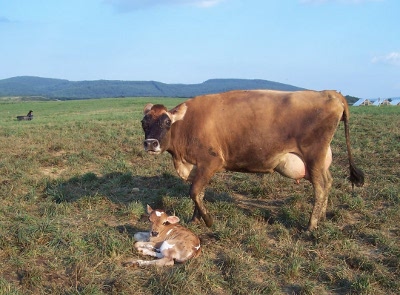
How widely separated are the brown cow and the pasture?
657 millimetres

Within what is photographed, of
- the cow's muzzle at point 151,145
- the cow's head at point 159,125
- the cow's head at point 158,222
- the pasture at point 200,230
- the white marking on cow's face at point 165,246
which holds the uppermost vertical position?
the cow's head at point 159,125

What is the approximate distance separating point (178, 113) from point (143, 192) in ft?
7.52

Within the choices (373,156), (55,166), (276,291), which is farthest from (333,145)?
(276,291)

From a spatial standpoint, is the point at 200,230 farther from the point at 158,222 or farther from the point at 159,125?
the point at 159,125

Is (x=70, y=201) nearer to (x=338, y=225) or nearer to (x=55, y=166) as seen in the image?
(x=55, y=166)

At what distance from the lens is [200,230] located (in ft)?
21.2

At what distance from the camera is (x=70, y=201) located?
7793 mm

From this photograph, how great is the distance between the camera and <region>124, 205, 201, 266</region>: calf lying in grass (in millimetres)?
5289

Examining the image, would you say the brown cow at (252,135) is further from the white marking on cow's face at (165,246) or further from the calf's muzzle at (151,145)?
the white marking on cow's face at (165,246)

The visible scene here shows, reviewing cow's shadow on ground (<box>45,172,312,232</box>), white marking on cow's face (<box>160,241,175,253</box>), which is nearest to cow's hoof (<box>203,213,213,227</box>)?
cow's shadow on ground (<box>45,172,312,232</box>)

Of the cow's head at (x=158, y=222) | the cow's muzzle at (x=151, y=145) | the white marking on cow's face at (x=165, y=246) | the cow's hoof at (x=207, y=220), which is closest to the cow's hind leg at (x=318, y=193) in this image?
the cow's hoof at (x=207, y=220)

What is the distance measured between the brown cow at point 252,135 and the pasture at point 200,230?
0.66 meters

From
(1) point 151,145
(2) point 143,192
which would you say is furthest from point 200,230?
(2) point 143,192

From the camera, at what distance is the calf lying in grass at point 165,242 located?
5.29m
